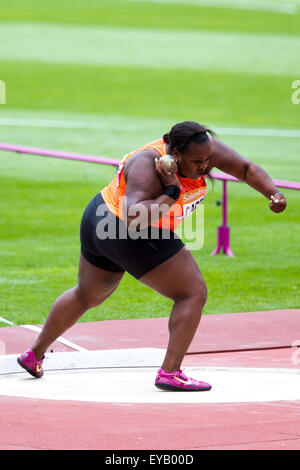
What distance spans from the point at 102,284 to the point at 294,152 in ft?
55.0

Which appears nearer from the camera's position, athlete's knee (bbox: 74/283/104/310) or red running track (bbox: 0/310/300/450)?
red running track (bbox: 0/310/300/450)

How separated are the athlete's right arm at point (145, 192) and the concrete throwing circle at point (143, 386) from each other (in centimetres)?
100

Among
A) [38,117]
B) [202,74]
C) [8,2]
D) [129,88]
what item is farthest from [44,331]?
[8,2]

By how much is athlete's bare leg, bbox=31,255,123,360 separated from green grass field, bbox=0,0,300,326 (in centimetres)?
228

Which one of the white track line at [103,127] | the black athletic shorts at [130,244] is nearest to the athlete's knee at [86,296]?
the black athletic shorts at [130,244]

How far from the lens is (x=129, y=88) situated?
3288cm

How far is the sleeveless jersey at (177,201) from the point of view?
239 inches

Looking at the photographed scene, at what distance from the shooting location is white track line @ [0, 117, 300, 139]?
25422mm

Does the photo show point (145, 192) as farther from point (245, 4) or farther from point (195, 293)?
point (245, 4)

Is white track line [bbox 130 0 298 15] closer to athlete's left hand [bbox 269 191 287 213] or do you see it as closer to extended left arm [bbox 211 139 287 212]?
extended left arm [bbox 211 139 287 212]

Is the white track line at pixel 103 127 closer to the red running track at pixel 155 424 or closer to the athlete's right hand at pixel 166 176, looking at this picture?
the red running track at pixel 155 424

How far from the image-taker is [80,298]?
6.47 metres

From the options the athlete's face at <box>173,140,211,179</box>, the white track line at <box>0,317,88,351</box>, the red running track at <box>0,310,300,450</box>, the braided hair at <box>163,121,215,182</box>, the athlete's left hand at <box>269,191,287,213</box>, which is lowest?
→ the white track line at <box>0,317,88,351</box>

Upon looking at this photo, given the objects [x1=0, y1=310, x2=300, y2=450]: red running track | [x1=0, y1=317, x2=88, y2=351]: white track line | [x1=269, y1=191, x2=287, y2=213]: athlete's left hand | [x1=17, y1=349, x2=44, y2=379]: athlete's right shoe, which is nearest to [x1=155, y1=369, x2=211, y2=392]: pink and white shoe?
[x1=0, y1=310, x2=300, y2=450]: red running track
